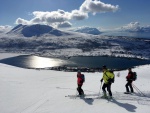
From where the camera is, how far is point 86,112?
13.8 metres

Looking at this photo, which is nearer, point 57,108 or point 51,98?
point 57,108

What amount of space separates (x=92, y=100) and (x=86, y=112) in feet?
8.38

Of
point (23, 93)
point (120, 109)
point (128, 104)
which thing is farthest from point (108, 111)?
point (23, 93)

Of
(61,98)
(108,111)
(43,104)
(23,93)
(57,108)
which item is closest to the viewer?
(108,111)

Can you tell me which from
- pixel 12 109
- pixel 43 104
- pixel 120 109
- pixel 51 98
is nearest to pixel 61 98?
pixel 51 98

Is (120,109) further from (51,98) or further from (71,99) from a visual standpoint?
(51,98)

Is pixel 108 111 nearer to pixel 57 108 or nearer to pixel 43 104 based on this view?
pixel 57 108

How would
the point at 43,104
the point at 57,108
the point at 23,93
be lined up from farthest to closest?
the point at 23,93 < the point at 43,104 < the point at 57,108

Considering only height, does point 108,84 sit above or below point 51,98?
above

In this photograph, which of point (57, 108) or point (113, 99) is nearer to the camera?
point (57, 108)

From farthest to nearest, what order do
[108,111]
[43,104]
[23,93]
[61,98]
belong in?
[23,93] → [61,98] → [43,104] → [108,111]

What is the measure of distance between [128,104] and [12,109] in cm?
869

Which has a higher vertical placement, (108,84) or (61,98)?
(108,84)

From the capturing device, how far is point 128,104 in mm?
14969
